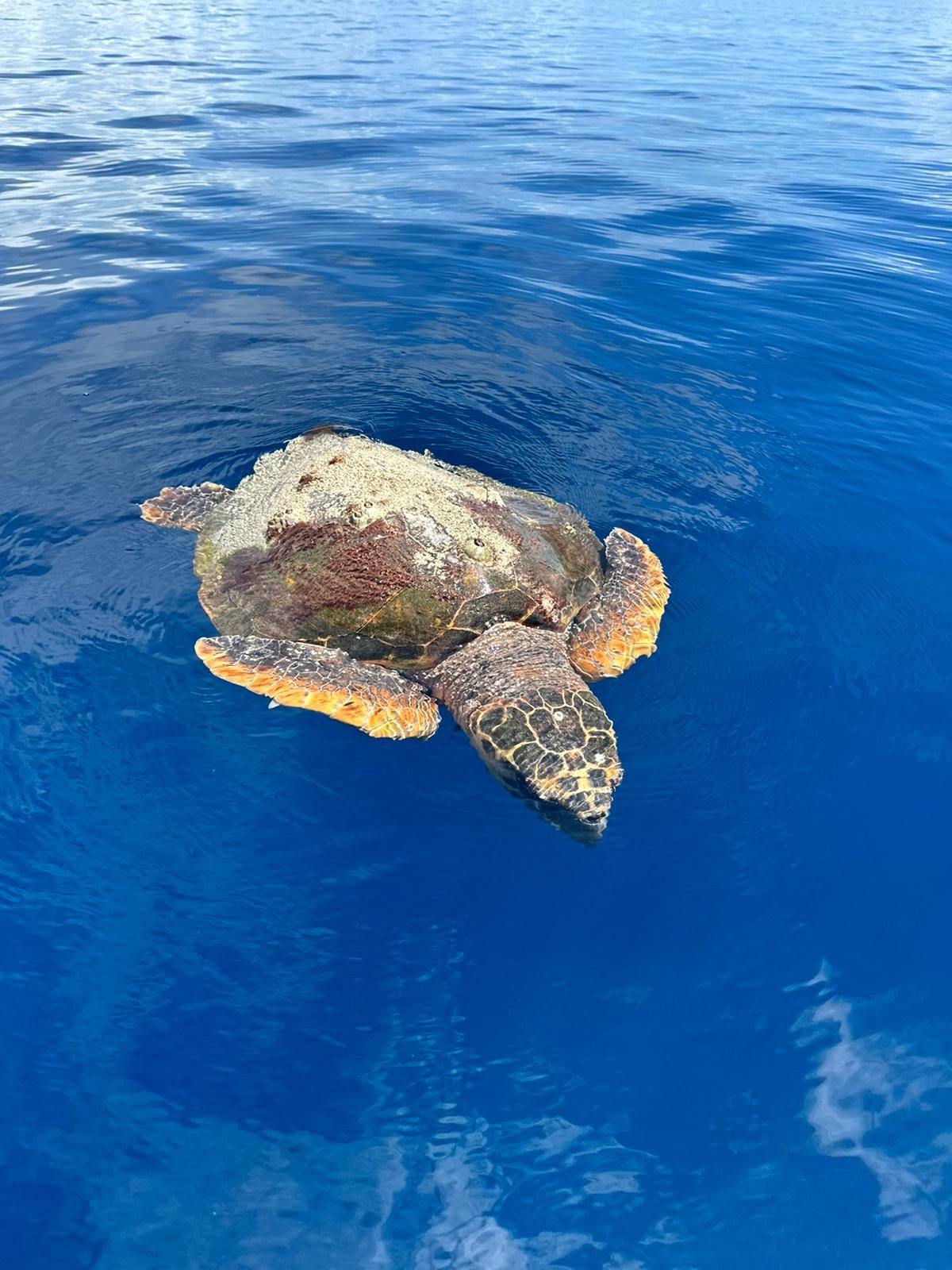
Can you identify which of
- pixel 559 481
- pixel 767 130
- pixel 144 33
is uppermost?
pixel 144 33

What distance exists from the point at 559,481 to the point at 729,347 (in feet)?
15.9

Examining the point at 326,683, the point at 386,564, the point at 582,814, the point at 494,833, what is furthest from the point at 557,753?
the point at 386,564

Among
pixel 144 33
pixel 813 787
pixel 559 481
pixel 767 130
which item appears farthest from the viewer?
pixel 144 33

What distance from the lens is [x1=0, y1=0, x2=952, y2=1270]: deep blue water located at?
4516mm

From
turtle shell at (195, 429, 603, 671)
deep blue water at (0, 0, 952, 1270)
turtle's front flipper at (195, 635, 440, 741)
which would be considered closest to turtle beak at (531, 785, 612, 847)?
deep blue water at (0, 0, 952, 1270)

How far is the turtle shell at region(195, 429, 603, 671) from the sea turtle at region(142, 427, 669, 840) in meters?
0.02

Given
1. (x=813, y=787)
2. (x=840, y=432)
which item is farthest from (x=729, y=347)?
(x=813, y=787)

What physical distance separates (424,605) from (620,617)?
74.8 inches

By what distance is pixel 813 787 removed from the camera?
6465mm

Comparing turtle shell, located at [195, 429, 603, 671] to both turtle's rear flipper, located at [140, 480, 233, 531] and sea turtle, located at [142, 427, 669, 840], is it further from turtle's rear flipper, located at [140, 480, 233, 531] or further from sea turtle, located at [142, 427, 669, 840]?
turtle's rear flipper, located at [140, 480, 233, 531]

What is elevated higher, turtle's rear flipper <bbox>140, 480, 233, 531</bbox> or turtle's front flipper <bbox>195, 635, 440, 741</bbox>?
turtle's rear flipper <bbox>140, 480, 233, 531</bbox>

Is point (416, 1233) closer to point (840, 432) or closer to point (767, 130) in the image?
point (840, 432)

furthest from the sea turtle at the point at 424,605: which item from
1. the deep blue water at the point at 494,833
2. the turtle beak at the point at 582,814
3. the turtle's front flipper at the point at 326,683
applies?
the deep blue water at the point at 494,833

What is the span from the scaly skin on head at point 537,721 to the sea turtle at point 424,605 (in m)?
0.02
